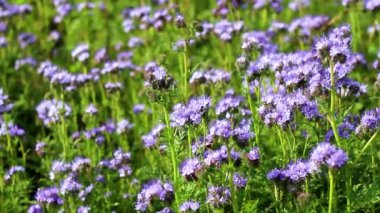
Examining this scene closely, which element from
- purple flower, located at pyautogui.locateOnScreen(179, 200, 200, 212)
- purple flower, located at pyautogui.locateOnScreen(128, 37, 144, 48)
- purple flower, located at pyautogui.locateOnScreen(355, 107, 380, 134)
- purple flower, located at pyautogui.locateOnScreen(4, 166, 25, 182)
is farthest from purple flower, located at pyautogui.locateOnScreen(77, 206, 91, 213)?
purple flower, located at pyautogui.locateOnScreen(128, 37, 144, 48)

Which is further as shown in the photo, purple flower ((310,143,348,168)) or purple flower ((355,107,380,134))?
purple flower ((355,107,380,134))

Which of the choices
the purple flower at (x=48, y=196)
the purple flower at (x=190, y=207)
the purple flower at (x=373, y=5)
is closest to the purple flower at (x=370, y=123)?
the purple flower at (x=190, y=207)

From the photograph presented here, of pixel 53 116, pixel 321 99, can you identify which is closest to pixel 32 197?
pixel 53 116

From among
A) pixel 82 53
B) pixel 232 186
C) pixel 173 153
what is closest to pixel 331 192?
pixel 232 186

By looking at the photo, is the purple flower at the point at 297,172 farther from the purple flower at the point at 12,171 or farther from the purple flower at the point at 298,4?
the purple flower at the point at 298,4

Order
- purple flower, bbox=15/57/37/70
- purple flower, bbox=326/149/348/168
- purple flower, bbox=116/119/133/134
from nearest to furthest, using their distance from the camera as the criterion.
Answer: purple flower, bbox=326/149/348/168 < purple flower, bbox=116/119/133/134 < purple flower, bbox=15/57/37/70

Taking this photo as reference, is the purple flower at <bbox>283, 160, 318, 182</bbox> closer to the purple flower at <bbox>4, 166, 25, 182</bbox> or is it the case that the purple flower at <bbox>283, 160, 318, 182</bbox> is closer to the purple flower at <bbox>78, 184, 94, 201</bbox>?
the purple flower at <bbox>78, 184, 94, 201</bbox>

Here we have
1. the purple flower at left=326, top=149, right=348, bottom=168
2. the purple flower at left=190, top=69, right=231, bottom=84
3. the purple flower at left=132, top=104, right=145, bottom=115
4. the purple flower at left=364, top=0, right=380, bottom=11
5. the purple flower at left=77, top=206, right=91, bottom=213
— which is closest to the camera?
the purple flower at left=326, top=149, right=348, bottom=168
